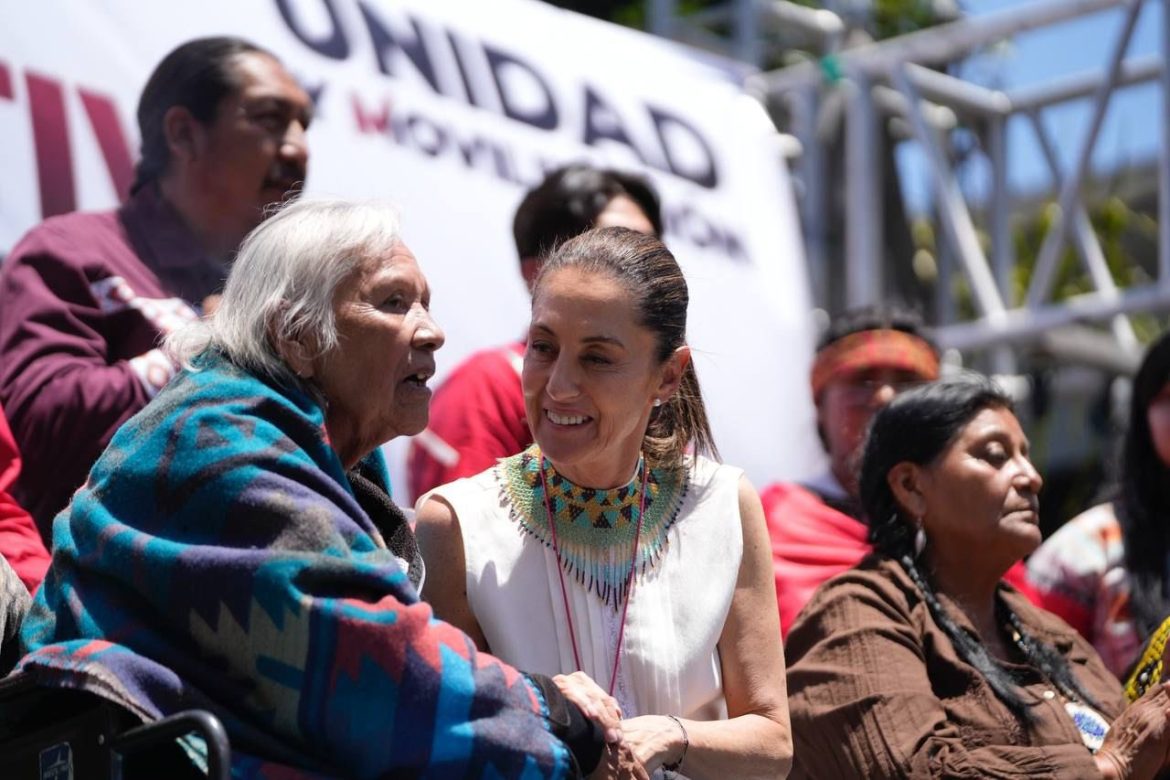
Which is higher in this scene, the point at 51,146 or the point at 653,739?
the point at 51,146

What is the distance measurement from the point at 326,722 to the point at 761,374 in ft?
9.24

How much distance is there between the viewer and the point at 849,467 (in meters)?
4.22

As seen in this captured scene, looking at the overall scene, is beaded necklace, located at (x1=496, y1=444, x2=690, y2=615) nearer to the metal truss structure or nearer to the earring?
the earring

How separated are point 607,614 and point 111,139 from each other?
173cm

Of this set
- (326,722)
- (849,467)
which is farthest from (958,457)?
(326,722)

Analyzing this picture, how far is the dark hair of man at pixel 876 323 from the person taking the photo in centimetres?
448

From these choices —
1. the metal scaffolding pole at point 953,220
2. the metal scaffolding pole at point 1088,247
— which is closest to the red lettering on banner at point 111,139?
the metal scaffolding pole at point 953,220

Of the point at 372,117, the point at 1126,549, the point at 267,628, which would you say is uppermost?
the point at 372,117

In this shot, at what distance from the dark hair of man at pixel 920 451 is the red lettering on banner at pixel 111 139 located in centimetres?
173

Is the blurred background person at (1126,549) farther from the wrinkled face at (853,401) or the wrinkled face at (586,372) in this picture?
the wrinkled face at (586,372)

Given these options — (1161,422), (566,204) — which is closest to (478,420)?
(566,204)

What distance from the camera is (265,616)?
229 cm

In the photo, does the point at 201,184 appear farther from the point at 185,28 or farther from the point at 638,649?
the point at 638,649

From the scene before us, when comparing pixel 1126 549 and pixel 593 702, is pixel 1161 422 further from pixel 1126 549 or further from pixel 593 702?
pixel 593 702
